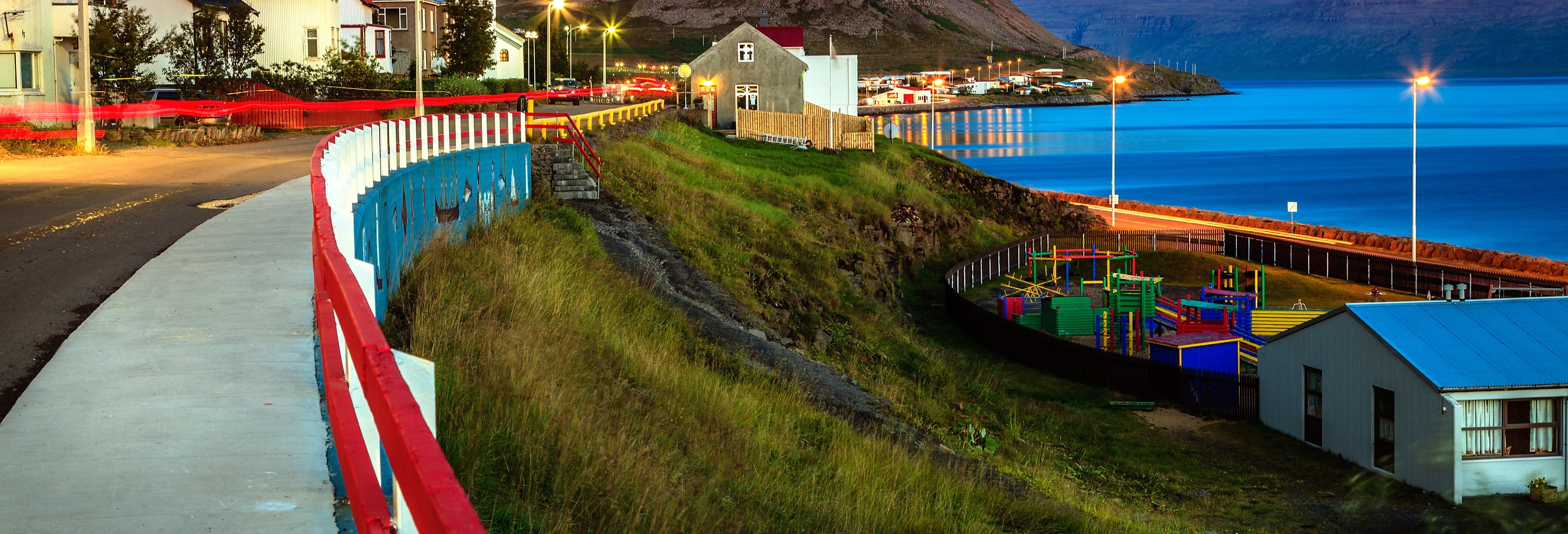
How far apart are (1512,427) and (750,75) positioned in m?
51.1

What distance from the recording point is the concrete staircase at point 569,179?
27844 mm

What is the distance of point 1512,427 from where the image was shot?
20.5 metres

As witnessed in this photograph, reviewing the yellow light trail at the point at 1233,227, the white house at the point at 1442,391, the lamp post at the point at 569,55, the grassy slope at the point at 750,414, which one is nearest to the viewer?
the grassy slope at the point at 750,414

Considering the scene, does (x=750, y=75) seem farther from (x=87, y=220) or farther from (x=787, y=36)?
(x=87, y=220)

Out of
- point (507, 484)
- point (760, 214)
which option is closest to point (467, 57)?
point (760, 214)

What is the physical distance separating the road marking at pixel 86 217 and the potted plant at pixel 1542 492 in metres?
20.6

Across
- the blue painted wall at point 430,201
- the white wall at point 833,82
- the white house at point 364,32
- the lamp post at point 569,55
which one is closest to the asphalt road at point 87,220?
the blue painted wall at point 430,201

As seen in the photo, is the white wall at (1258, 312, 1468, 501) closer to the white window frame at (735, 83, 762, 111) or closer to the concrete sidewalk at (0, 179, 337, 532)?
the concrete sidewalk at (0, 179, 337, 532)

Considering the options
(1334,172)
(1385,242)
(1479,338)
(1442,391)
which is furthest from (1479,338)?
(1334,172)

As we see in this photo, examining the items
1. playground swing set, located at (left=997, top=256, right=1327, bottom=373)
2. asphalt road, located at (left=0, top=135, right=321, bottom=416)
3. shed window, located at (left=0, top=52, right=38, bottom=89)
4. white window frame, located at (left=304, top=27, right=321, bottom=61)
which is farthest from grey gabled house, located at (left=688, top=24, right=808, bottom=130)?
asphalt road, located at (left=0, top=135, right=321, bottom=416)

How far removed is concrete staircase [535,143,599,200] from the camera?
91.4ft

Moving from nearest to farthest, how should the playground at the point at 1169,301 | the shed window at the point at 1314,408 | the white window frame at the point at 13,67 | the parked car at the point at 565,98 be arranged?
1. the shed window at the point at 1314,408
2. the playground at the point at 1169,301
3. the white window frame at the point at 13,67
4. the parked car at the point at 565,98

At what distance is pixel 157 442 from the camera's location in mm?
6816

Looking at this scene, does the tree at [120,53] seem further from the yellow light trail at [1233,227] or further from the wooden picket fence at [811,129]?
the yellow light trail at [1233,227]
